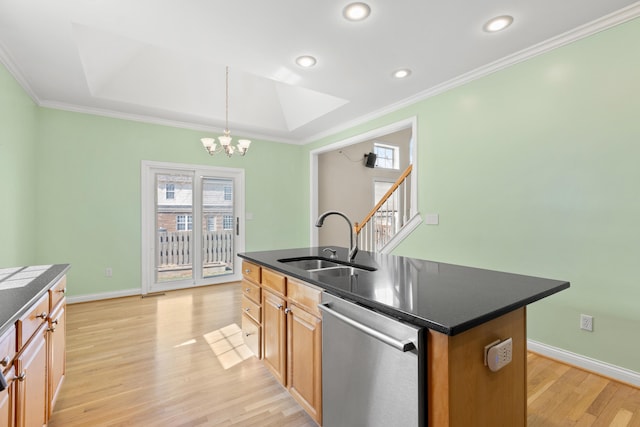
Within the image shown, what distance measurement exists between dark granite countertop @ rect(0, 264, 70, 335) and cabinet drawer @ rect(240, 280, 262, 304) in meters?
1.25

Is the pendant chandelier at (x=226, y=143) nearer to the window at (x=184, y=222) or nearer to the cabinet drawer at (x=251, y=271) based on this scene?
the window at (x=184, y=222)

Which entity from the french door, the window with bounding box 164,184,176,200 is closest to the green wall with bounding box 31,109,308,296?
the french door

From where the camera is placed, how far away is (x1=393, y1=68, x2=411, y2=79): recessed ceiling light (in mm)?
3104

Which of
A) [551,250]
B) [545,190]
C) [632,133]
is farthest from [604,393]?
[632,133]

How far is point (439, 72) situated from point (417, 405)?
3.14m

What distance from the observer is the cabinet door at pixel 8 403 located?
1095 millimetres

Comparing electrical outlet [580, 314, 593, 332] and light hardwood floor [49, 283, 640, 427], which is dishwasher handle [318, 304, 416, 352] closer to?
light hardwood floor [49, 283, 640, 427]

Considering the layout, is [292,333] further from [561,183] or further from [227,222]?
[227,222]

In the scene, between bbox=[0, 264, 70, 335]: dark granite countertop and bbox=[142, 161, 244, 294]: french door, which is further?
bbox=[142, 161, 244, 294]: french door

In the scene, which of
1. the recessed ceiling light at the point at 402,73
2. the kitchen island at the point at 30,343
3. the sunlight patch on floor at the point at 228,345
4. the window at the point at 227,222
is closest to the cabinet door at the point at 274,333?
the sunlight patch on floor at the point at 228,345

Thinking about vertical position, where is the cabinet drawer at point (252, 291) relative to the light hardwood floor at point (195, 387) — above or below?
above

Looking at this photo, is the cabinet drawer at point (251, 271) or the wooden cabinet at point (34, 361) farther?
the cabinet drawer at point (251, 271)

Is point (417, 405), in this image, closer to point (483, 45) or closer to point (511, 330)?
point (511, 330)

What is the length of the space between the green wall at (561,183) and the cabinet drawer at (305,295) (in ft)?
7.19
